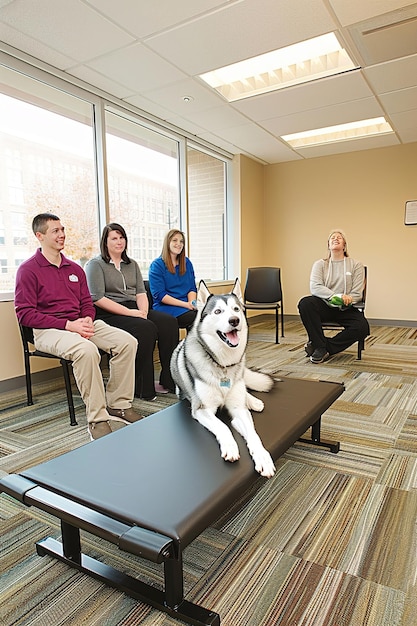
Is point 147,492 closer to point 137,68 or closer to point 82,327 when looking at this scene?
point 82,327

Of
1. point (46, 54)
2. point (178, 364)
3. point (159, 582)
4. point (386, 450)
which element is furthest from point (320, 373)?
point (46, 54)

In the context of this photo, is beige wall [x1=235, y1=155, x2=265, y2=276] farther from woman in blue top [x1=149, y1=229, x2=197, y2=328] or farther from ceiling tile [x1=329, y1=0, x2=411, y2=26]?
ceiling tile [x1=329, y1=0, x2=411, y2=26]

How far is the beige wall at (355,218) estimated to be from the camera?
572 centimetres

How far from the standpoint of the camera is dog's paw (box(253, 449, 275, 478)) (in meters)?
1.30

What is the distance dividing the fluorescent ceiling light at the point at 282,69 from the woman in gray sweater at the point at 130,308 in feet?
5.76

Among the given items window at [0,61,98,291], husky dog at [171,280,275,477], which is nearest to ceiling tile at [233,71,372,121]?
window at [0,61,98,291]

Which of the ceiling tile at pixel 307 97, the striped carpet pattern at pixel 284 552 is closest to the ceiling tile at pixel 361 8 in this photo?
the ceiling tile at pixel 307 97

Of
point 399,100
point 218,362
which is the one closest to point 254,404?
point 218,362

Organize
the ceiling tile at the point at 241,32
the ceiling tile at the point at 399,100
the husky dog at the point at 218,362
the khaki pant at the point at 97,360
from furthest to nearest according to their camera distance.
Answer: the ceiling tile at the point at 399,100, the ceiling tile at the point at 241,32, the khaki pant at the point at 97,360, the husky dog at the point at 218,362

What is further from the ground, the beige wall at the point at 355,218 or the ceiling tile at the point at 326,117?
the ceiling tile at the point at 326,117

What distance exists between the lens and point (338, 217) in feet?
20.2

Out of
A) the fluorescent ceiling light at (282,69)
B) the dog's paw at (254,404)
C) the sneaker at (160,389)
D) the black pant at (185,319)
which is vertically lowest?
the sneaker at (160,389)

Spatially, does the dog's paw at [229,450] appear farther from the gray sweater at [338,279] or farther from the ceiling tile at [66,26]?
the gray sweater at [338,279]

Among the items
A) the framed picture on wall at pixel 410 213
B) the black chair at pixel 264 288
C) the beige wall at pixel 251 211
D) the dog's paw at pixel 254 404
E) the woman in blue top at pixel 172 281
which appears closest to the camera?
the dog's paw at pixel 254 404
